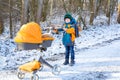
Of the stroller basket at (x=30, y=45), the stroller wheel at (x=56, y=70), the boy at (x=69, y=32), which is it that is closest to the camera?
the stroller basket at (x=30, y=45)

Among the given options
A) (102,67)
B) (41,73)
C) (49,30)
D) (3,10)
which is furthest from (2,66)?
(3,10)

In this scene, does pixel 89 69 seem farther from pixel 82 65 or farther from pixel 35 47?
pixel 35 47


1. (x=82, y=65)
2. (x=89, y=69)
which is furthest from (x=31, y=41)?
(x=82, y=65)

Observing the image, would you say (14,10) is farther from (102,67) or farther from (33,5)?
(102,67)

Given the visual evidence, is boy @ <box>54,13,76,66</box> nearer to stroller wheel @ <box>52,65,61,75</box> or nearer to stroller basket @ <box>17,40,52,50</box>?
stroller wheel @ <box>52,65,61,75</box>

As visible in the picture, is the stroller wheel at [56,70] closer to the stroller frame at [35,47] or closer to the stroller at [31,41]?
the stroller frame at [35,47]

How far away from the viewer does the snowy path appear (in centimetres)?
779

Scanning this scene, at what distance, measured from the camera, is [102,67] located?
8.82m

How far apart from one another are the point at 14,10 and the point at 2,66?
14219 mm

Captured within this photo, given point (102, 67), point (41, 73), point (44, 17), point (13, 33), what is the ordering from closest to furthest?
point (41, 73), point (102, 67), point (13, 33), point (44, 17)

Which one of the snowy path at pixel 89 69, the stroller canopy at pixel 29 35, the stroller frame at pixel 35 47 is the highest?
the stroller canopy at pixel 29 35

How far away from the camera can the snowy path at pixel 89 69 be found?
7789mm

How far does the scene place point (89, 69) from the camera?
8609 mm

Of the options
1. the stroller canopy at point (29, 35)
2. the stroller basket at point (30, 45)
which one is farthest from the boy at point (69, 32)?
the stroller canopy at point (29, 35)
